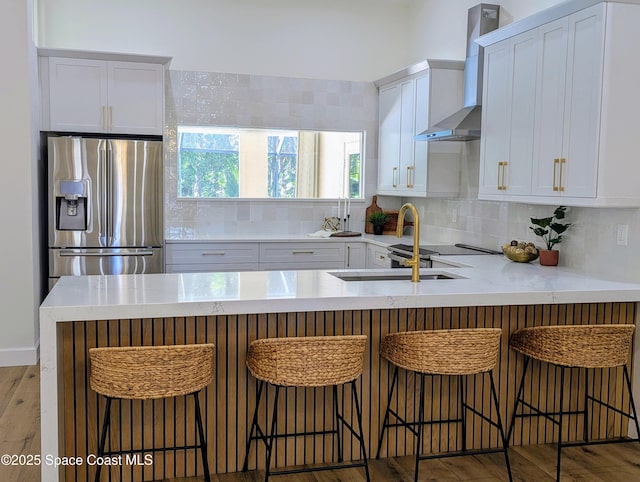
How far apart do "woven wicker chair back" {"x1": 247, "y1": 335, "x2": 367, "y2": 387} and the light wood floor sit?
612 mm

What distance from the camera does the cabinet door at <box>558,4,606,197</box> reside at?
3.41 meters

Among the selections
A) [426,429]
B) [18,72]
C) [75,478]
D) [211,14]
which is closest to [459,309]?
[426,429]

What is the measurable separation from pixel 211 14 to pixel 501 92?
305 cm

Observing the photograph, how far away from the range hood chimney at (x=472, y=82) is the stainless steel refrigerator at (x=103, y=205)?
Result: 232 centimetres

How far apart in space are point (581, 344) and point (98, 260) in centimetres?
379

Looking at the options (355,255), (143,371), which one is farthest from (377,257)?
(143,371)

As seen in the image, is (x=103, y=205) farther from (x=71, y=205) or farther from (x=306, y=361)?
(x=306, y=361)

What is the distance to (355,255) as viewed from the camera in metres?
6.06

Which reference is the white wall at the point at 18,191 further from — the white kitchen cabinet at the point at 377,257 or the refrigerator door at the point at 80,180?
the white kitchen cabinet at the point at 377,257

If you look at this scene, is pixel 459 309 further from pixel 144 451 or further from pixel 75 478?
pixel 75 478

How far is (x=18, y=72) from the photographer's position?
4777 mm

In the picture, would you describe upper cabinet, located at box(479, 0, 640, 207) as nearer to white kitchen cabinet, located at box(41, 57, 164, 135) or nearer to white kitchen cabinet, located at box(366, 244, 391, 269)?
white kitchen cabinet, located at box(366, 244, 391, 269)

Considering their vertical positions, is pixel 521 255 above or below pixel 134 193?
below

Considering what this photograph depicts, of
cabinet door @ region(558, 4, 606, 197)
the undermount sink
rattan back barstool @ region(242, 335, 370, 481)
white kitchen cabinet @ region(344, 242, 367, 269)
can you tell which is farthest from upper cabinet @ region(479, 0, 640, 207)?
white kitchen cabinet @ region(344, 242, 367, 269)
